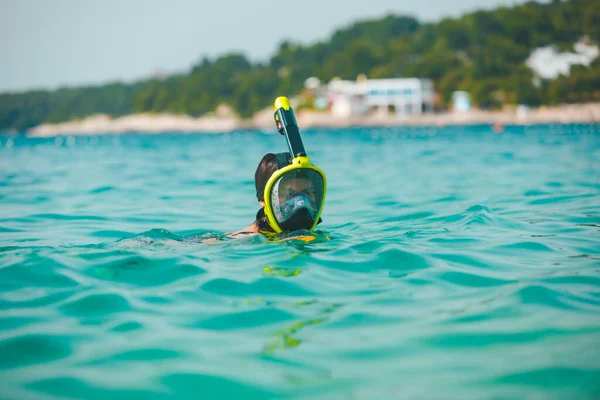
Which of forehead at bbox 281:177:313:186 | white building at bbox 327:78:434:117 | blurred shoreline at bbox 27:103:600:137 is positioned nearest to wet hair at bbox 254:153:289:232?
forehead at bbox 281:177:313:186

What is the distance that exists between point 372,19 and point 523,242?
181m

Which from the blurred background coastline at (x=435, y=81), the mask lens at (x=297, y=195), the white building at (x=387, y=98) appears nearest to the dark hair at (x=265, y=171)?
the mask lens at (x=297, y=195)

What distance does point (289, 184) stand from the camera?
18.9 feet

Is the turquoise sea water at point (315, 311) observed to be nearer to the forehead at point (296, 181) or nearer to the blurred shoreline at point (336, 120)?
the forehead at point (296, 181)

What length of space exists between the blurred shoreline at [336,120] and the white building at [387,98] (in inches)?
86.0

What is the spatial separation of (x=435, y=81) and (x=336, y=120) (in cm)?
1910

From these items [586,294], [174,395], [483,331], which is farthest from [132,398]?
[586,294]

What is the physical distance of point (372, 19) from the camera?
591 ft

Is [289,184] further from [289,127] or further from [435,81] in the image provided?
[435,81]

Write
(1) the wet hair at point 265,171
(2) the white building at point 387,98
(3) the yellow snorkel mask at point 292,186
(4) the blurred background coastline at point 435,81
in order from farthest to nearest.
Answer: (2) the white building at point 387,98 → (4) the blurred background coastline at point 435,81 → (1) the wet hair at point 265,171 → (3) the yellow snorkel mask at point 292,186

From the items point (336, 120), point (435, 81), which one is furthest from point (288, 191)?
point (435, 81)

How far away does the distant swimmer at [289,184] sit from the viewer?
225 inches

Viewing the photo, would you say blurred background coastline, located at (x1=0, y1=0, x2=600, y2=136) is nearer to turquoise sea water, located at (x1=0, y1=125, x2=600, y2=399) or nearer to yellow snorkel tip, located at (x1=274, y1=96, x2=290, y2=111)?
turquoise sea water, located at (x1=0, y1=125, x2=600, y2=399)

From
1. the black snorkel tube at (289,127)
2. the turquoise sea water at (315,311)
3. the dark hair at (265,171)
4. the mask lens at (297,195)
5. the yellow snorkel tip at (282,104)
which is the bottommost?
the turquoise sea water at (315,311)
